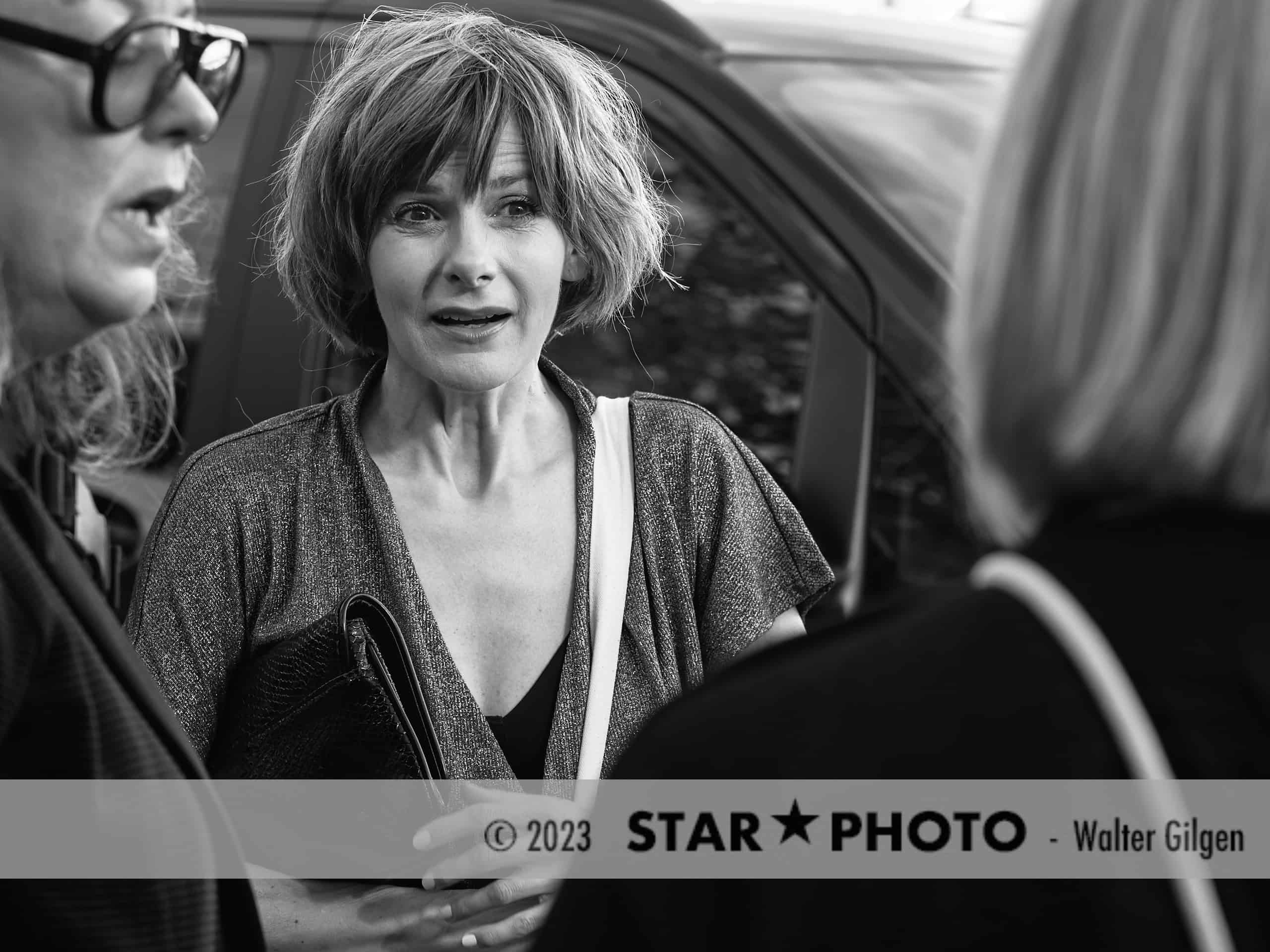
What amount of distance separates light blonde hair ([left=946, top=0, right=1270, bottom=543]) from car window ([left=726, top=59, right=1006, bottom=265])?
1.52 m

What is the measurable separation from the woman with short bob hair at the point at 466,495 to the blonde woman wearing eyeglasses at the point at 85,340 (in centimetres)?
65

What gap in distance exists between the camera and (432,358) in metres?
2.05

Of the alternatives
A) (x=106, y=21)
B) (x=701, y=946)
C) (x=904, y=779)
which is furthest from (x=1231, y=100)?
(x=106, y=21)

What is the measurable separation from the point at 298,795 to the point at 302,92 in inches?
59.4

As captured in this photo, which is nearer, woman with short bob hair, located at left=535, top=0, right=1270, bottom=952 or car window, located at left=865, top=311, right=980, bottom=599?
woman with short bob hair, located at left=535, top=0, right=1270, bottom=952

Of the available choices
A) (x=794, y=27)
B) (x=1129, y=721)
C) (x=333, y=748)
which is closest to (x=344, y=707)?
(x=333, y=748)

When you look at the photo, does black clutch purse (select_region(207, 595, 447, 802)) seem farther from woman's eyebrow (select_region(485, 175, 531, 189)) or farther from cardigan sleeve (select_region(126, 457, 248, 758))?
woman's eyebrow (select_region(485, 175, 531, 189))

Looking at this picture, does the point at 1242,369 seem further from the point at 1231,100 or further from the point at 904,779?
the point at 904,779

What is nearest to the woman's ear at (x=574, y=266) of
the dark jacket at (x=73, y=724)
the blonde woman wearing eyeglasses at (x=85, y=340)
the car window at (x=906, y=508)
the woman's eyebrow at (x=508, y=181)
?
the woman's eyebrow at (x=508, y=181)

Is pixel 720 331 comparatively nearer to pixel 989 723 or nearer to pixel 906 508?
pixel 906 508

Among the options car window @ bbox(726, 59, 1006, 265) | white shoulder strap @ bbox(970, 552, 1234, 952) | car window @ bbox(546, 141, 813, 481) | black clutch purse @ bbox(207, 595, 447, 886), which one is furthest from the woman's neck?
white shoulder strap @ bbox(970, 552, 1234, 952)

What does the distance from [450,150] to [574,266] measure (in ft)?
0.89

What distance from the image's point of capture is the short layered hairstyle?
2012mm

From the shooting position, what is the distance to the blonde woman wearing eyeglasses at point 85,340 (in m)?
1.06
